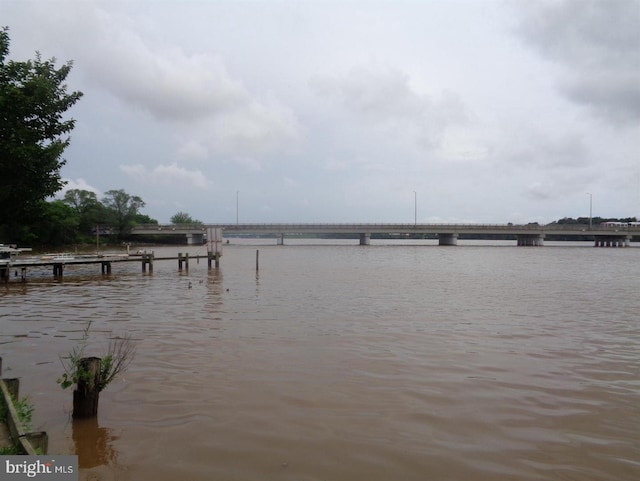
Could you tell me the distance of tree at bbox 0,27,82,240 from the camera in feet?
35.4

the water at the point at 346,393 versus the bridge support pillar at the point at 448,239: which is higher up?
the bridge support pillar at the point at 448,239

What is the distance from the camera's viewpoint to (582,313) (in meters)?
16.9

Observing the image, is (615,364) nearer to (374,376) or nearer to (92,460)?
(374,376)

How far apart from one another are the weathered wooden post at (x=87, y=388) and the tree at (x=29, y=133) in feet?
22.3

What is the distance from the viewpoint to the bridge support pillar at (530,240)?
120938 millimetres

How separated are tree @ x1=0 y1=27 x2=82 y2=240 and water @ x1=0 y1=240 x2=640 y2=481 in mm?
3861

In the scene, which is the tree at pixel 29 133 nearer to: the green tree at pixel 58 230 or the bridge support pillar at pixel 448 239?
the green tree at pixel 58 230

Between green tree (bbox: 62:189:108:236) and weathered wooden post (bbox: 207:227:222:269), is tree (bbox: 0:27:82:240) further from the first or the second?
green tree (bbox: 62:189:108:236)

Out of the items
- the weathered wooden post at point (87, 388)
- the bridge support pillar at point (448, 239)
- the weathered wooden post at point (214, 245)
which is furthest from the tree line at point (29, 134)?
the bridge support pillar at point (448, 239)

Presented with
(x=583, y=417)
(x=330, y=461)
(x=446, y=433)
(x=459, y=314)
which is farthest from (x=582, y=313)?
(x=330, y=461)

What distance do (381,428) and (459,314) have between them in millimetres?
10863

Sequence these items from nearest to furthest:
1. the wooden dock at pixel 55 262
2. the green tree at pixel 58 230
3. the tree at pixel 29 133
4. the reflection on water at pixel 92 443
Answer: the reflection on water at pixel 92 443
the tree at pixel 29 133
the wooden dock at pixel 55 262
the green tree at pixel 58 230

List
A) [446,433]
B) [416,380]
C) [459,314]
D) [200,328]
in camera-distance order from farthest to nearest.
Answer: [459,314], [200,328], [416,380], [446,433]

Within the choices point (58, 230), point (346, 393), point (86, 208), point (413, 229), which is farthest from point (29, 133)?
point (86, 208)
